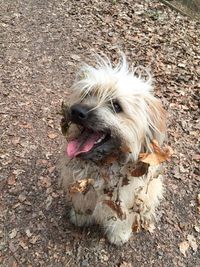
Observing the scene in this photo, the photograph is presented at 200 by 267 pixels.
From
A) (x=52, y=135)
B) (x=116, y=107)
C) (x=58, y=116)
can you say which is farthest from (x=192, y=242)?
(x=58, y=116)

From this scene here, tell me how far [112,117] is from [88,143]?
0.25 metres

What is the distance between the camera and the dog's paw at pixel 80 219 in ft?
11.7

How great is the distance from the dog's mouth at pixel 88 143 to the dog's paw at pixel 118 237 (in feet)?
3.79

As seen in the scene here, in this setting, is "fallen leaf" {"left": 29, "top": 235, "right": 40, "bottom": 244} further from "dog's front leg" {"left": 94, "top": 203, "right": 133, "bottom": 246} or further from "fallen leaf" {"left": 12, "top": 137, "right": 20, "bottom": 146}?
"fallen leaf" {"left": 12, "top": 137, "right": 20, "bottom": 146}

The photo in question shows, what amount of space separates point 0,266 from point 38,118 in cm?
186

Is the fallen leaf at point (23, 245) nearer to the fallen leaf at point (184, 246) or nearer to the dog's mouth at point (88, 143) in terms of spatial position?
the dog's mouth at point (88, 143)

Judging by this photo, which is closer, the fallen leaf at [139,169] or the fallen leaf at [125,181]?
the fallen leaf at [139,169]

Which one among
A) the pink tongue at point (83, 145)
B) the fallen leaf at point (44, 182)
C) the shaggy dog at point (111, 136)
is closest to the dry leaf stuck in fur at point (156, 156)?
the shaggy dog at point (111, 136)

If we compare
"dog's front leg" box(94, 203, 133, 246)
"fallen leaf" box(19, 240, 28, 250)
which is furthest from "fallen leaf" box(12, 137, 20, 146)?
"dog's front leg" box(94, 203, 133, 246)

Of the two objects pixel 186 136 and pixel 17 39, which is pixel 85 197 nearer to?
pixel 186 136

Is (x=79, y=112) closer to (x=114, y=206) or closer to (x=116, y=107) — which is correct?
(x=116, y=107)

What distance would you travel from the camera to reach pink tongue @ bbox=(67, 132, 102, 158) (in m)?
2.70

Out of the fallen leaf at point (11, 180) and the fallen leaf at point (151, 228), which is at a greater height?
the fallen leaf at point (151, 228)

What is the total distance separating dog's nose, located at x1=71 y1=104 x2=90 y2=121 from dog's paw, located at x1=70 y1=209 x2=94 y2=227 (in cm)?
118
